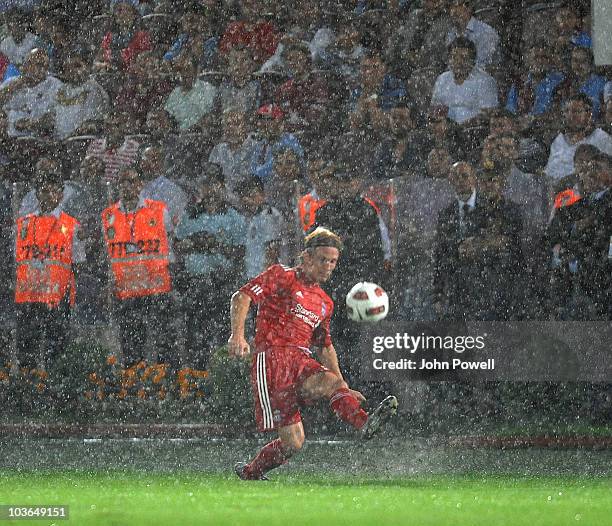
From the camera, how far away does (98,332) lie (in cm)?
1130

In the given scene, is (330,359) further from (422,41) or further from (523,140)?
(422,41)

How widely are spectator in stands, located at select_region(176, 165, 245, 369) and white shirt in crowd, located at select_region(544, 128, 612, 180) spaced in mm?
2496

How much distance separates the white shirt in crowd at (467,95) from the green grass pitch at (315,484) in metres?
2.97

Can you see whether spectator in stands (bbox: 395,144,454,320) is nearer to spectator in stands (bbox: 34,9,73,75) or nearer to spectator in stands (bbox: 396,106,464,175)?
spectator in stands (bbox: 396,106,464,175)

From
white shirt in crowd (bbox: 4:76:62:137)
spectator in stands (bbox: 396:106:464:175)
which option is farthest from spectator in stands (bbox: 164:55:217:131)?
spectator in stands (bbox: 396:106:464:175)

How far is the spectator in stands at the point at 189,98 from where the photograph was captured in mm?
12305

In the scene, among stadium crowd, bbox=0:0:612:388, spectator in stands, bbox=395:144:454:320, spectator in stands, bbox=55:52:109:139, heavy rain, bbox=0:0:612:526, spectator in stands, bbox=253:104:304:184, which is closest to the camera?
heavy rain, bbox=0:0:612:526

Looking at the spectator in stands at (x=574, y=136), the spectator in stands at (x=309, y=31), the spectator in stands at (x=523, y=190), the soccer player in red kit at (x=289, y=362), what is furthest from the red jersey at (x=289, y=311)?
the spectator in stands at (x=309, y=31)

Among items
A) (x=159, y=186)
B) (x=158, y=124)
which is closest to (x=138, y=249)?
(x=159, y=186)

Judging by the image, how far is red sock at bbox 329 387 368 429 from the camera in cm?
888

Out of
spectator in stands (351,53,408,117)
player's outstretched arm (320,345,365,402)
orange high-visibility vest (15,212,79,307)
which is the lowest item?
player's outstretched arm (320,345,365,402)

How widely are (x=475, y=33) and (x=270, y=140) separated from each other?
203 centimetres

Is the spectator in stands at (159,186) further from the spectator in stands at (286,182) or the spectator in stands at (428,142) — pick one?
the spectator in stands at (428,142)

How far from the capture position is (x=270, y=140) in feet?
38.5
